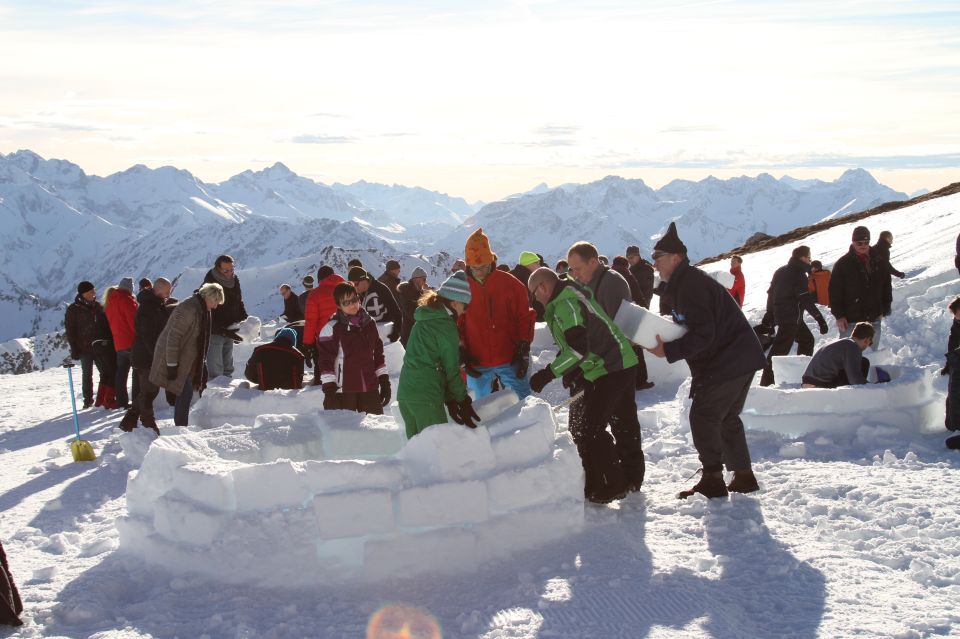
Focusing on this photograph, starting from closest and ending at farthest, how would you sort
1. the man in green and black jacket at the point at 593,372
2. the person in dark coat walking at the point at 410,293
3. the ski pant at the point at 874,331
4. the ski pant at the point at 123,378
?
the man in green and black jacket at the point at 593,372 < the ski pant at the point at 874,331 < the ski pant at the point at 123,378 < the person in dark coat walking at the point at 410,293

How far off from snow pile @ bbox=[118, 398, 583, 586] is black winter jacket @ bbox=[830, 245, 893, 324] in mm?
5358

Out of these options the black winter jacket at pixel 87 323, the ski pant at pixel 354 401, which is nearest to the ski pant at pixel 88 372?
the black winter jacket at pixel 87 323

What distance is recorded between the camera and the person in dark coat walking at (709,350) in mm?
5551

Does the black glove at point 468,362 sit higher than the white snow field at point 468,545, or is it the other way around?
the black glove at point 468,362

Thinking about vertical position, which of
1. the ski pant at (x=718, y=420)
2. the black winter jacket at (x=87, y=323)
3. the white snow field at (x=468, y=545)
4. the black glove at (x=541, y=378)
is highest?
the black winter jacket at (x=87, y=323)

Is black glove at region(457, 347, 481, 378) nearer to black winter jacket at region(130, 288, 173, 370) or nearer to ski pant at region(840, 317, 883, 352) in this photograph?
black winter jacket at region(130, 288, 173, 370)

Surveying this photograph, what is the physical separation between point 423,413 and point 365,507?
90 centimetres

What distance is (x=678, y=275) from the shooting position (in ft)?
18.6

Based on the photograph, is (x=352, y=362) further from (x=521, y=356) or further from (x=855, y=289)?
(x=855, y=289)

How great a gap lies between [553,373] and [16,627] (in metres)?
3.55

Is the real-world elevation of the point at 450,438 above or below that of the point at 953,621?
above

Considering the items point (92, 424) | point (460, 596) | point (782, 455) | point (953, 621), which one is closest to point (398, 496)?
point (460, 596)

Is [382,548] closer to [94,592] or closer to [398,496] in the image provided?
[398,496]

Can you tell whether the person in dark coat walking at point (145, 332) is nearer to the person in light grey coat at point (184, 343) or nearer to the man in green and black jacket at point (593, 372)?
the person in light grey coat at point (184, 343)
